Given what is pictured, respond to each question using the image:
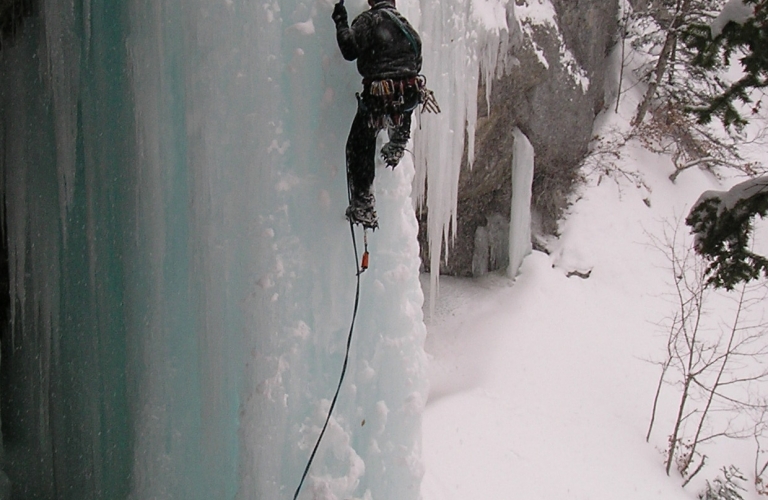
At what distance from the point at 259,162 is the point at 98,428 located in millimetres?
2690

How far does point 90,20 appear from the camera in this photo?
3.32 meters

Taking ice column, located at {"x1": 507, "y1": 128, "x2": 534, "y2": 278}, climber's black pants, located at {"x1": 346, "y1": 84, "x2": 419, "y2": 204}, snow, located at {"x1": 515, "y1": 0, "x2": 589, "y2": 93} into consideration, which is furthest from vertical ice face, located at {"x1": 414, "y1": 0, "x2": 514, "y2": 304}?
ice column, located at {"x1": 507, "y1": 128, "x2": 534, "y2": 278}

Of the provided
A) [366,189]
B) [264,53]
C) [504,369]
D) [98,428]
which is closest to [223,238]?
[366,189]

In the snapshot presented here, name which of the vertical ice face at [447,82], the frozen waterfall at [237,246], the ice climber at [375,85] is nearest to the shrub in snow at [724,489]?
the vertical ice face at [447,82]

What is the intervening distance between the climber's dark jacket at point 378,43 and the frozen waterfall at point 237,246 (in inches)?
6.3

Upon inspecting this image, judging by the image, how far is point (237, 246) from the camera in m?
2.68

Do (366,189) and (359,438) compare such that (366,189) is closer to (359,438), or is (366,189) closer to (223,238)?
(223,238)

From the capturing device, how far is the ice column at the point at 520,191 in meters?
9.09

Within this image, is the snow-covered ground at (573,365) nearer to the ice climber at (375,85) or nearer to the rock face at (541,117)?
the rock face at (541,117)

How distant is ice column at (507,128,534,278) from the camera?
29.8 feet

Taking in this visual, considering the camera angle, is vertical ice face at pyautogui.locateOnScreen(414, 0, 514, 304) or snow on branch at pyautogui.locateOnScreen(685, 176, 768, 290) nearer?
snow on branch at pyautogui.locateOnScreen(685, 176, 768, 290)

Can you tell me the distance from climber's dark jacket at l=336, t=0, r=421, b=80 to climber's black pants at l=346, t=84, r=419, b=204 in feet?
0.30

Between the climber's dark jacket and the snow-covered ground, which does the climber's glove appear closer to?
the climber's dark jacket

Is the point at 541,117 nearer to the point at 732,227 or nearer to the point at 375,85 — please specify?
the point at 732,227
